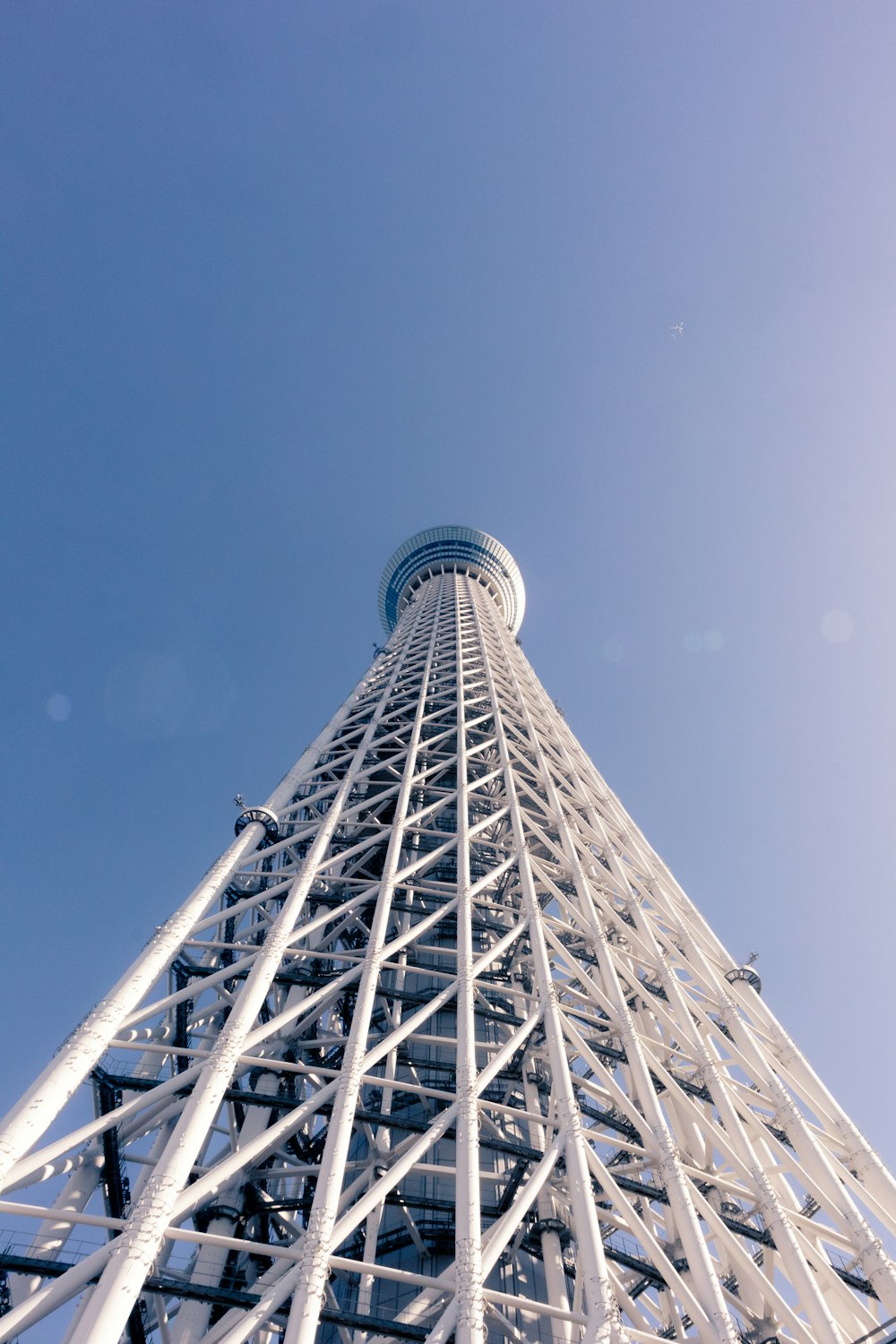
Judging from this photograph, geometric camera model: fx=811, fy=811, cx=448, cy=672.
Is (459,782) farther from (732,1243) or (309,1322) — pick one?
(309,1322)

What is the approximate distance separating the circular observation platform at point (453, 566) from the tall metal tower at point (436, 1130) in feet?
152

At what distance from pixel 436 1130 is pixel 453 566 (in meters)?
65.5

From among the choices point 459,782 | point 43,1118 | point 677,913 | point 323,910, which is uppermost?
point 459,782

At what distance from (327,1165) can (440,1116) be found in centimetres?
281

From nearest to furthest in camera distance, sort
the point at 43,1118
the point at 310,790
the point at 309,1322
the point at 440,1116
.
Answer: the point at 309,1322, the point at 43,1118, the point at 440,1116, the point at 310,790

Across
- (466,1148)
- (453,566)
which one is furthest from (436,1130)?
(453,566)

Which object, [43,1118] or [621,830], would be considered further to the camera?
[621,830]

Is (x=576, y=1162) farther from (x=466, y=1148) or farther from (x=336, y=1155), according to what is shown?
(x=336, y=1155)

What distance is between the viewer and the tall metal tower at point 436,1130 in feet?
38.1

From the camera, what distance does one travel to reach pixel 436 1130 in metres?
14.2

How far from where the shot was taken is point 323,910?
87.5ft

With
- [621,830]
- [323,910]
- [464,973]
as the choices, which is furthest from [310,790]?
[464,973]

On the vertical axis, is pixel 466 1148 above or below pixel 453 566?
below

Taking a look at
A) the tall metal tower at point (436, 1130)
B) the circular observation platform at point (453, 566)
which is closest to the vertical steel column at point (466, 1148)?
the tall metal tower at point (436, 1130)
